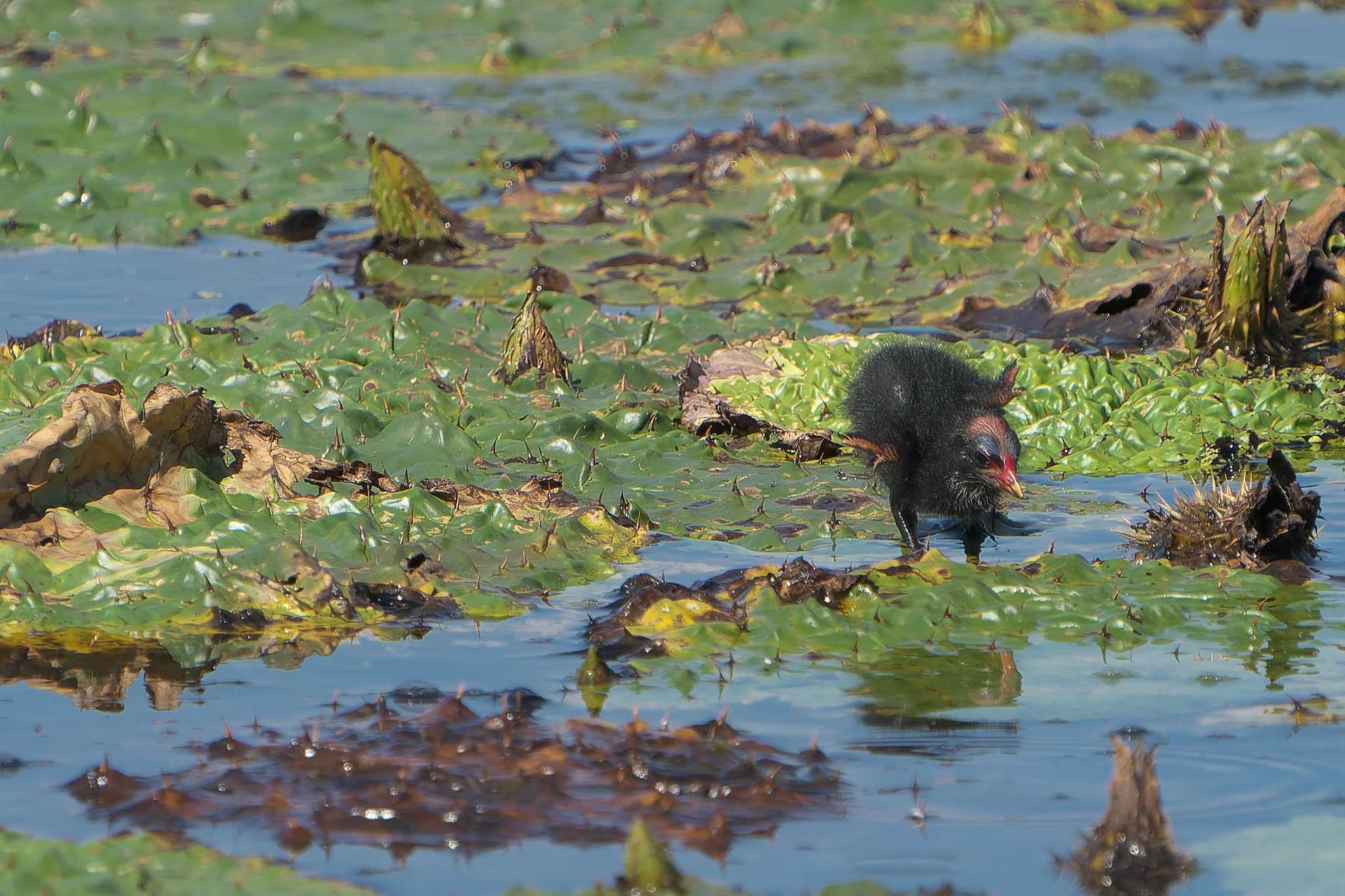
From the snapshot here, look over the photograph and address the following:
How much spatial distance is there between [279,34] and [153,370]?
11.9 metres

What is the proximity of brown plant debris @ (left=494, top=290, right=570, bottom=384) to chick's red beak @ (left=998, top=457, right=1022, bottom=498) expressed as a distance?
2.72m

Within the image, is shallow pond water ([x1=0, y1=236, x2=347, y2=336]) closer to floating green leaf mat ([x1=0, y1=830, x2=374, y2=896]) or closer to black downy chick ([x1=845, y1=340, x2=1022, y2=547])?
black downy chick ([x1=845, y1=340, x2=1022, y2=547])

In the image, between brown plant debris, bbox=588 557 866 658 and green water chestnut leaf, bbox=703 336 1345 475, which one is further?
green water chestnut leaf, bbox=703 336 1345 475

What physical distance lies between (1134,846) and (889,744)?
3.10ft

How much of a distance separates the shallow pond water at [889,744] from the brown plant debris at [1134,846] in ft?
0.20

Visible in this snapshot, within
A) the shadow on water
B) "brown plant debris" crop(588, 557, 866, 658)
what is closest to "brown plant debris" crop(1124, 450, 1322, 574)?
"brown plant debris" crop(588, 557, 866, 658)

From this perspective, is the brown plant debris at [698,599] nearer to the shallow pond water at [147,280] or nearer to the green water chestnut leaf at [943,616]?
the green water chestnut leaf at [943,616]

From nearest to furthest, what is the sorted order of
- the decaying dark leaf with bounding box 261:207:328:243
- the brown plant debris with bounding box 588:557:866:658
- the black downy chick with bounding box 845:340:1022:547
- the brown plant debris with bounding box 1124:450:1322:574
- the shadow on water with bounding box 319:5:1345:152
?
the brown plant debris with bounding box 588:557:866:658, the brown plant debris with bounding box 1124:450:1322:574, the black downy chick with bounding box 845:340:1022:547, the decaying dark leaf with bounding box 261:207:328:243, the shadow on water with bounding box 319:5:1345:152

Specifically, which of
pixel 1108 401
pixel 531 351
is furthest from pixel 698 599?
pixel 1108 401

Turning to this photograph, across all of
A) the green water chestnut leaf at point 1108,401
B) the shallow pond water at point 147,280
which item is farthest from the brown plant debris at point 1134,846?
the shallow pond water at point 147,280

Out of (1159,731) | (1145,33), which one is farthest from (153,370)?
(1145,33)

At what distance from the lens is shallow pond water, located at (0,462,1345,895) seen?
444 centimetres

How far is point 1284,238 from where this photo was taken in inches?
368

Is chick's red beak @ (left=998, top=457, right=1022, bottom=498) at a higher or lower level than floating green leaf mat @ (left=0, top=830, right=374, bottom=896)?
higher
